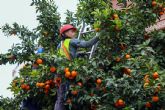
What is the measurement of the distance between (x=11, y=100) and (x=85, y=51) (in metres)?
1.66

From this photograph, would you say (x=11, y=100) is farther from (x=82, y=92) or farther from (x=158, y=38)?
(x=158, y=38)

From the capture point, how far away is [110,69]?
554 centimetres

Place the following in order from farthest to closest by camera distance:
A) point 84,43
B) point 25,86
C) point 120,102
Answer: point 25,86 < point 84,43 < point 120,102

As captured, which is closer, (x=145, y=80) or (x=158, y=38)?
(x=145, y=80)

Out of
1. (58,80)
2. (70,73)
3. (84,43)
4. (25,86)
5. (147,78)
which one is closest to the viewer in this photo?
(147,78)

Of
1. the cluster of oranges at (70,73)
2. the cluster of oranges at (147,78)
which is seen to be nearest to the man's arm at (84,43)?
the cluster of oranges at (70,73)

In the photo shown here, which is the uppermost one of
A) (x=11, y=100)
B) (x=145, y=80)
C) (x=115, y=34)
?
(x=115, y=34)

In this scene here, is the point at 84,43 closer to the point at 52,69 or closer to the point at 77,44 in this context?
the point at 77,44

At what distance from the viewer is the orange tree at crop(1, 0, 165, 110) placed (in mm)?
4707

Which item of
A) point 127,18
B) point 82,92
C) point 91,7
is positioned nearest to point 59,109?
point 82,92

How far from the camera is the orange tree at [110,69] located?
15.4 feet

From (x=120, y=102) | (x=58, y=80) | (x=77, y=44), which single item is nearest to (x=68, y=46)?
(x=77, y=44)

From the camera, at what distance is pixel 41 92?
19.3 feet

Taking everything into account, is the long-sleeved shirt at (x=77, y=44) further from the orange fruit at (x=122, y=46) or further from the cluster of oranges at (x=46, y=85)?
the cluster of oranges at (x=46, y=85)
